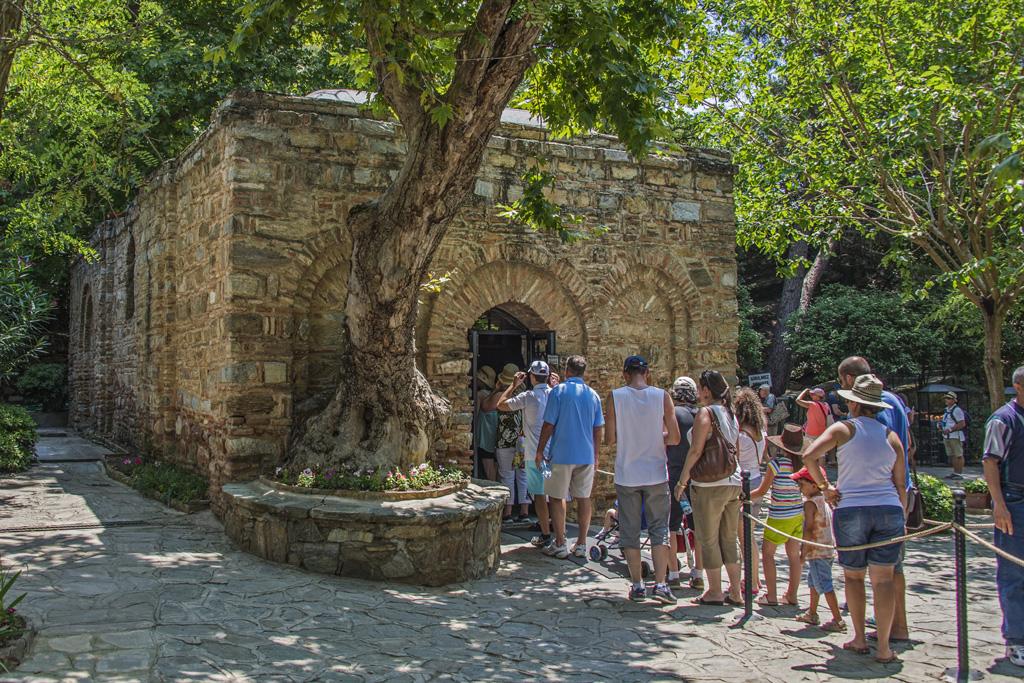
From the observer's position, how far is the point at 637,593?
6.33 meters

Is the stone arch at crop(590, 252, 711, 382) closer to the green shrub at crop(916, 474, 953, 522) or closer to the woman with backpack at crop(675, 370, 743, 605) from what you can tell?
the green shrub at crop(916, 474, 953, 522)

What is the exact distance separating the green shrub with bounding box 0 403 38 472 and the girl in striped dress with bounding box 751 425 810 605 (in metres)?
9.18

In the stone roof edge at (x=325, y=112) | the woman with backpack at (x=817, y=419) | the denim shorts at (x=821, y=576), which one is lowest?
the denim shorts at (x=821, y=576)

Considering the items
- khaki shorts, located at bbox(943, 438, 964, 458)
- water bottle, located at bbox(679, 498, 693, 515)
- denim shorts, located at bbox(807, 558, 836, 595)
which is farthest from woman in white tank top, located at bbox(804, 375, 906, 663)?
khaki shorts, located at bbox(943, 438, 964, 458)

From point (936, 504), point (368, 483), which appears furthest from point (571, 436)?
point (936, 504)

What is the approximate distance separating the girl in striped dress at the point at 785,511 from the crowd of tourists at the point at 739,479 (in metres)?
0.01

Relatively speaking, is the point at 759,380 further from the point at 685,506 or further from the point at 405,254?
the point at 405,254

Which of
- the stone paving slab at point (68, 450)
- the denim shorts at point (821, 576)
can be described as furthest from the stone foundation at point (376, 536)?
the stone paving slab at point (68, 450)

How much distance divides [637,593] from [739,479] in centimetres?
115

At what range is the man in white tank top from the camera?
6262 millimetres

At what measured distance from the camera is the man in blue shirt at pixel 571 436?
7.14m

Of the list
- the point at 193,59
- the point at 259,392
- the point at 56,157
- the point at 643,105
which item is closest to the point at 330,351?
the point at 259,392

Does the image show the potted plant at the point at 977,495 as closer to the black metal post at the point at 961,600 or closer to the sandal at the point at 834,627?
the sandal at the point at 834,627

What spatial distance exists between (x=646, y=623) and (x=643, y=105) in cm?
405
